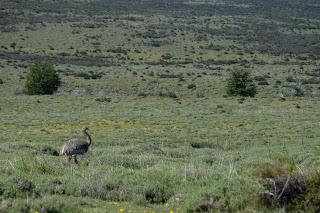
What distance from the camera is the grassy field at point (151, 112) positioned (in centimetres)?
1030

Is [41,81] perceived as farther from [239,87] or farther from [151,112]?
[239,87]

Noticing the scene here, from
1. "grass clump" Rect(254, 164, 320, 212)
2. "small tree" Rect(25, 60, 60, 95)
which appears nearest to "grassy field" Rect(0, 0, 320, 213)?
"grass clump" Rect(254, 164, 320, 212)

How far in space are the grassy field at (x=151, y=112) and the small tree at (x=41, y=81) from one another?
132 cm

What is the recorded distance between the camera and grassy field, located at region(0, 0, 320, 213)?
10.3 m

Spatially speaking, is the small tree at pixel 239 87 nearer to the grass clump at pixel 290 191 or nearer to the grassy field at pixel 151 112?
the grassy field at pixel 151 112

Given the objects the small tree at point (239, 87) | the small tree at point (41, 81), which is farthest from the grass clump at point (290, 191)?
the small tree at point (41, 81)

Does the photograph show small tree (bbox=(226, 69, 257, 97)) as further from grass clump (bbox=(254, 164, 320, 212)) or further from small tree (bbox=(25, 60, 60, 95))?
grass clump (bbox=(254, 164, 320, 212))

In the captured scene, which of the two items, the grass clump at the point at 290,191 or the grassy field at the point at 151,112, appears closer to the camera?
the grass clump at the point at 290,191

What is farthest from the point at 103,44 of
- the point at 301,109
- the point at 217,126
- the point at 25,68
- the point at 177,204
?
the point at 177,204

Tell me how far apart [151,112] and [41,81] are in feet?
50.9

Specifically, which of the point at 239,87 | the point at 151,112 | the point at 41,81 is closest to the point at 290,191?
the point at 151,112

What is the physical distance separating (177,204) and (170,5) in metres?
163

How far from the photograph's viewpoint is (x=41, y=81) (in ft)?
153

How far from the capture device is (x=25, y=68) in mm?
66188
